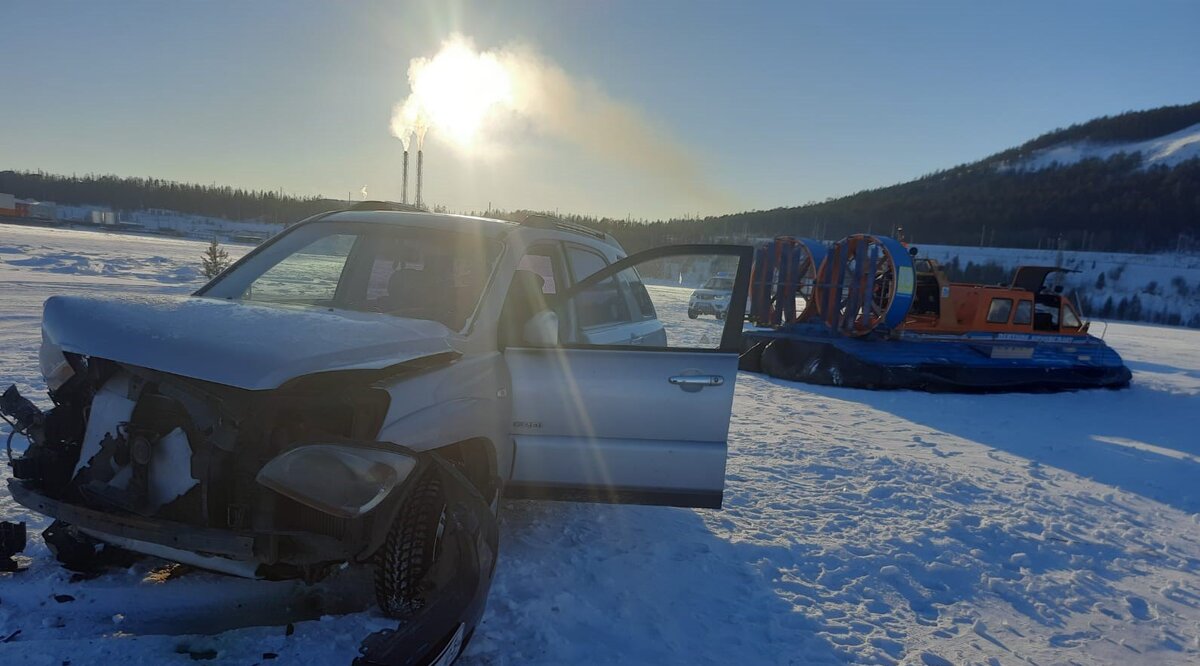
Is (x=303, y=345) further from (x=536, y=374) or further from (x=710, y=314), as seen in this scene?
(x=710, y=314)

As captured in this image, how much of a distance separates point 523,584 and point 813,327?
10.6m

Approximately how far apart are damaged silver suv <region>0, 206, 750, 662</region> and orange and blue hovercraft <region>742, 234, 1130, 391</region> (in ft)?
28.9

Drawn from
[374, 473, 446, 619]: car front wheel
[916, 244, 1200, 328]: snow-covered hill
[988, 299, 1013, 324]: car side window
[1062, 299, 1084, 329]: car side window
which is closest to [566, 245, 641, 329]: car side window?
[374, 473, 446, 619]: car front wheel

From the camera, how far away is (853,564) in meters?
4.09

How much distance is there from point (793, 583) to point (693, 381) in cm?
131

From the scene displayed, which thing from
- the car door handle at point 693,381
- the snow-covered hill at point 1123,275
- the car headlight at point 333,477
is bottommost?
the car headlight at point 333,477

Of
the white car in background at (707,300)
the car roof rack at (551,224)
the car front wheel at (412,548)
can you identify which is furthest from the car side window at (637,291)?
the white car in background at (707,300)

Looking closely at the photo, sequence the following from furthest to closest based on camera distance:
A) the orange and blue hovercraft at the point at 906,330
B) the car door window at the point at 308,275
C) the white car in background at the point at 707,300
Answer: the white car in background at the point at 707,300
the orange and blue hovercraft at the point at 906,330
the car door window at the point at 308,275

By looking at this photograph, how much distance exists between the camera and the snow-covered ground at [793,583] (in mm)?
2746

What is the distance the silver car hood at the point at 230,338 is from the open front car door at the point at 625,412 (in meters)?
0.75

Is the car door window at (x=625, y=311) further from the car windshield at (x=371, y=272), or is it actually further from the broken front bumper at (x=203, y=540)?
the broken front bumper at (x=203, y=540)

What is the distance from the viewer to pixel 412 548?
2.61 meters

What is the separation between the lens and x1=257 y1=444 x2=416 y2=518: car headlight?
2.07m

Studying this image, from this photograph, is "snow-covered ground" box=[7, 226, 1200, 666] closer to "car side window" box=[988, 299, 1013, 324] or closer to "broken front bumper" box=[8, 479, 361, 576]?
"broken front bumper" box=[8, 479, 361, 576]
